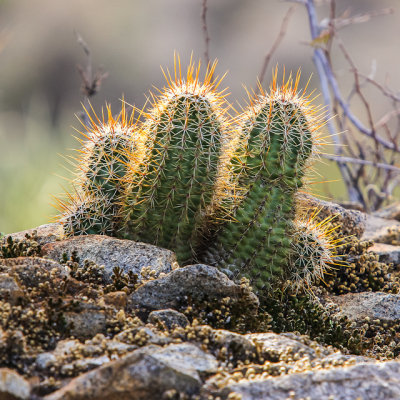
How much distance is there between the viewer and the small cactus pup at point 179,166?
132 inches

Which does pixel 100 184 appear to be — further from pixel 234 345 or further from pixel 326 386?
pixel 326 386

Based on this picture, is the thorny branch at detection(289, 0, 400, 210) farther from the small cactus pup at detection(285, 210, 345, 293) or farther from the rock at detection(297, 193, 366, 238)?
the small cactus pup at detection(285, 210, 345, 293)

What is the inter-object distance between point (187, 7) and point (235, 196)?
1270 centimetres

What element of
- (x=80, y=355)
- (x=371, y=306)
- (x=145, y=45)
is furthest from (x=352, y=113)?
(x=145, y=45)

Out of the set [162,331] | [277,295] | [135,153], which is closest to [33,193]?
[135,153]

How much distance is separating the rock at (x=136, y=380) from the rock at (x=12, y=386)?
0.27 feet

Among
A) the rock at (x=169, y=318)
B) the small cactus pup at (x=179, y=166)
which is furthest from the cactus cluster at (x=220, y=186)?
the rock at (x=169, y=318)

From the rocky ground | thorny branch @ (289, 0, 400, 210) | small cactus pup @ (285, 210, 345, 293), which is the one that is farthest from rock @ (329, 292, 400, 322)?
thorny branch @ (289, 0, 400, 210)

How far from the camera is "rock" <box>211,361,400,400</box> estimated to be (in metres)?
2.15

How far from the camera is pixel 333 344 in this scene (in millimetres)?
3369

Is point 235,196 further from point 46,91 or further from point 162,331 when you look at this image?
point 46,91

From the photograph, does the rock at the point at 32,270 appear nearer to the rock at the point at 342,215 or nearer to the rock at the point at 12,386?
the rock at the point at 12,386

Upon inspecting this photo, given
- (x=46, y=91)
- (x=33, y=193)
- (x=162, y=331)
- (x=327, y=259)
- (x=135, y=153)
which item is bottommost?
(x=162, y=331)

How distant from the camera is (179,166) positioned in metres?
3.35
